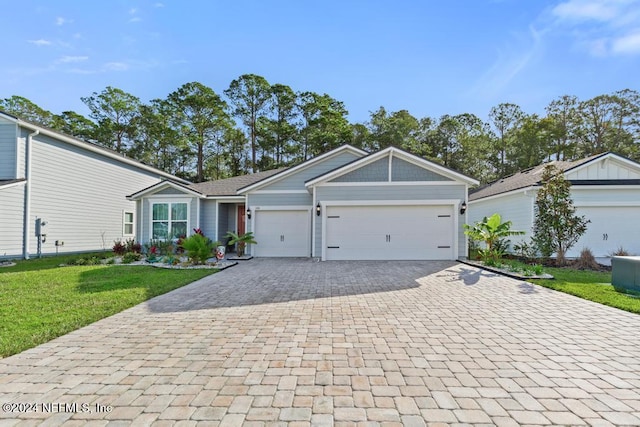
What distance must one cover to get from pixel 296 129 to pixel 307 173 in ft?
58.9

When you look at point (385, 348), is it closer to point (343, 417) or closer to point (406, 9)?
point (343, 417)

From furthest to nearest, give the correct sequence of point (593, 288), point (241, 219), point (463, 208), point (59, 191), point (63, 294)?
point (241, 219) < point (59, 191) < point (463, 208) < point (593, 288) < point (63, 294)

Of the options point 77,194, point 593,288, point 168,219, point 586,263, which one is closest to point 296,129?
point 168,219

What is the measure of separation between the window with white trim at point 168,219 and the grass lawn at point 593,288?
1398 centimetres

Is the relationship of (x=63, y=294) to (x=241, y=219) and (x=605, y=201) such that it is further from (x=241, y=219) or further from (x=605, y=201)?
(x=605, y=201)

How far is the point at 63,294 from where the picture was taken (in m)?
6.29

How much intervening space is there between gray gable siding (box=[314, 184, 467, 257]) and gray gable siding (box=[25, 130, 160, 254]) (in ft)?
37.7

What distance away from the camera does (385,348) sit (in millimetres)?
3688

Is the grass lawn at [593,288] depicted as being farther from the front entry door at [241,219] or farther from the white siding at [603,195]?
the front entry door at [241,219]

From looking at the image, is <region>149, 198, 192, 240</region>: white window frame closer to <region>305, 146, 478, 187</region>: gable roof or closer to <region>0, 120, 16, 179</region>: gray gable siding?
<region>0, 120, 16, 179</region>: gray gable siding

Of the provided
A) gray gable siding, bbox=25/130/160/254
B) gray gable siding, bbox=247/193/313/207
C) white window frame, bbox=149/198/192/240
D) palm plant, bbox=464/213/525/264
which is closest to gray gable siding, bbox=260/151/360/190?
gray gable siding, bbox=247/193/313/207

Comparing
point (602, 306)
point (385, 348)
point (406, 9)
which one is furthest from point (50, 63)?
point (602, 306)

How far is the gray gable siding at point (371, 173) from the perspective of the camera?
11883 mm

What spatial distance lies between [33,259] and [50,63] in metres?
8.77
